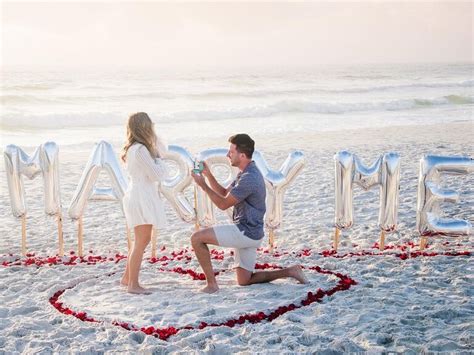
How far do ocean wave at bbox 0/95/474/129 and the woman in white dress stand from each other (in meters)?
21.7

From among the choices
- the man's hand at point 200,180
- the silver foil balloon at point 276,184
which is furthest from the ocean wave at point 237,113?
the man's hand at point 200,180

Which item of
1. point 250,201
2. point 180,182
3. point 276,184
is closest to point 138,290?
point 250,201

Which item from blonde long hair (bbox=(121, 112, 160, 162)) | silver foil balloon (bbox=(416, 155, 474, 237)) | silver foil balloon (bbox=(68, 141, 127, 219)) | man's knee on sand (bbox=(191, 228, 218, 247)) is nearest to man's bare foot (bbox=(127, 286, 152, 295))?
man's knee on sand (bbox=(191, 228, 218, 247))

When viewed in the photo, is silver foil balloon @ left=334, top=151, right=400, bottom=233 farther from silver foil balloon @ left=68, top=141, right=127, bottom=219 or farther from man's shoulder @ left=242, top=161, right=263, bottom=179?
silver foil balloon @ left=68, top=141, right=127, bottom=219

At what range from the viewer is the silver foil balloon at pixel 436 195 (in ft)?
27.8

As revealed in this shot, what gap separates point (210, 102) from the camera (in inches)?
1521

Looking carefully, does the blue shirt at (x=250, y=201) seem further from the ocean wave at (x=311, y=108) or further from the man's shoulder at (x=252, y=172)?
the ocean wave at (x=311, y=108)

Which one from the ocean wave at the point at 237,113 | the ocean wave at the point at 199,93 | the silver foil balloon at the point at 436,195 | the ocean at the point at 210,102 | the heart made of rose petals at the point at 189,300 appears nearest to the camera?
the heart made of rose petals at the point at 189,300

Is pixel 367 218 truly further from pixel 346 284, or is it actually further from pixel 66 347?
pixel 66 347

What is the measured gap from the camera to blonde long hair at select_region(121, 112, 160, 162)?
23.2 ft

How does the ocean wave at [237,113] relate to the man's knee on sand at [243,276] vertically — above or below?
above

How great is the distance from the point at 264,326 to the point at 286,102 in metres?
29.7

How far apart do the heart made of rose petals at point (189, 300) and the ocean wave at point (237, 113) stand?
2160cm

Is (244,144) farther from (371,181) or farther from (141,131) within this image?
(371,181)
